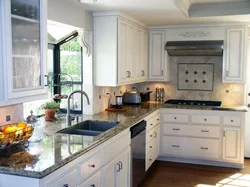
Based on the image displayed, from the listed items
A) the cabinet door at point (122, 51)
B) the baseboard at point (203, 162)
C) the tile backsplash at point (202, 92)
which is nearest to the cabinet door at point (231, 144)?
the baseboard at point (203, 162)

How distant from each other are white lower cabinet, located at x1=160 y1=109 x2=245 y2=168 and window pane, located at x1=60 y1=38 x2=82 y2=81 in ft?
5.41

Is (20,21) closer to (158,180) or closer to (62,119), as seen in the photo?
(62,119)

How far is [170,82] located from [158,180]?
6.61ft

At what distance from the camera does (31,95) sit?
2.36 metres

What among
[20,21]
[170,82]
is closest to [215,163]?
[170,82]

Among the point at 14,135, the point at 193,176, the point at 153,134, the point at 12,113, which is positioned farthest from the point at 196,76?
the point at 14,135

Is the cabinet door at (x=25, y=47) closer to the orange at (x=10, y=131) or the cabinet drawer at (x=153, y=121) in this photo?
the orange at (x=10, y=131)

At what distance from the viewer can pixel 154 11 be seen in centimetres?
390

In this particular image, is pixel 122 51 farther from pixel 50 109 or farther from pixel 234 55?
pixel 234 55

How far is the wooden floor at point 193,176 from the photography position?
411 cm

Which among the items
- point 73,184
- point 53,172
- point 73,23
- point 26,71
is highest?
point 73,23

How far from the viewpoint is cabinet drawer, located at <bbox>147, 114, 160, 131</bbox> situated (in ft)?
14.3

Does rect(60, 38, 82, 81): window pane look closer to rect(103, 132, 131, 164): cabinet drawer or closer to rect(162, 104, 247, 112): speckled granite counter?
rect(103, 132, 131, 164): cabinet drawer

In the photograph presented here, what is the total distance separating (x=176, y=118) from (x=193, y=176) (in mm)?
974
